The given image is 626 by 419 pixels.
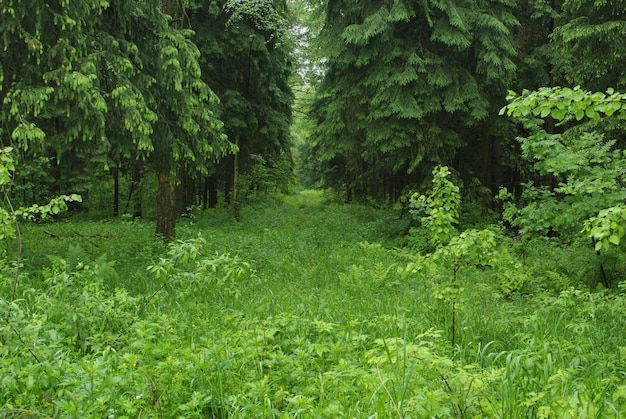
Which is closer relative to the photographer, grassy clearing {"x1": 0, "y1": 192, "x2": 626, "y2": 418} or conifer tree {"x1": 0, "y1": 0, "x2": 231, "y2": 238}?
grassy clearing {"x1": 0, "y1": 192, "x2": 626, "y2": 418}

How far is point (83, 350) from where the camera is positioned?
4098mm

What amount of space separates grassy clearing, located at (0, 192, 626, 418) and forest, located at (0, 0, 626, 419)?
3cm

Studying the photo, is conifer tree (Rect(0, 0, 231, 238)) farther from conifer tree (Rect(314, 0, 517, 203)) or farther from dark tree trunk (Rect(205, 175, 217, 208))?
dark tree trunk (Rect(205, 175, 217, 208))

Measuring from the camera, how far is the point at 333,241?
12242 millimetres

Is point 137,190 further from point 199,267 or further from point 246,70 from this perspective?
point 199,267

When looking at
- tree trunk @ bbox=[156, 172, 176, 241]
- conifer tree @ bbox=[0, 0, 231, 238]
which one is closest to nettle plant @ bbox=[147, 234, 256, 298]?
conifer tree @ bbox=[0, 0, 231, 238]

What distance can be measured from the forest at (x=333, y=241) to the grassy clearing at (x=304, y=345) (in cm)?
3

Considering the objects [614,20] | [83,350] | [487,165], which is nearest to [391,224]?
[487,165]

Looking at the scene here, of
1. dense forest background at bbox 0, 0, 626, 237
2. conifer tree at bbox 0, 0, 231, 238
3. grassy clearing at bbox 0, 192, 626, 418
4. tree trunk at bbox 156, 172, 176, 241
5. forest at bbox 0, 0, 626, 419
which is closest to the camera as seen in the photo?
grassy clearing at bbox 0, 192, 626, 418

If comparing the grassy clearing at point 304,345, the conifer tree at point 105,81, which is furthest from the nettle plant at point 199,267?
the conifer tree at point 105,81

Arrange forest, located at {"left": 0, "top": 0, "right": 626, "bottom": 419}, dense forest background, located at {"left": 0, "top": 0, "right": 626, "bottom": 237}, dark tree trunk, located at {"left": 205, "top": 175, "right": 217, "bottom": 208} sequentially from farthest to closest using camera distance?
dark tree trunk, located at {"left": 205, "top": 175, "right": 217, "bottom": 208} < dense forest background, located at {"left": 0, "top": 0, "right": 626, "bottom": 237} < forest, located at {"left": 0, "top": 0, "right": 626, "bottom": 419}

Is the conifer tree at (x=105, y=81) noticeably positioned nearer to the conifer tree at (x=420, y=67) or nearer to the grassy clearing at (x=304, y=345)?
the grassy clearing at (x=304, y=345)

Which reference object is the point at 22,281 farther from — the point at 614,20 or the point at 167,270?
the point at 614,20

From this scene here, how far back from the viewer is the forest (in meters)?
3.19
